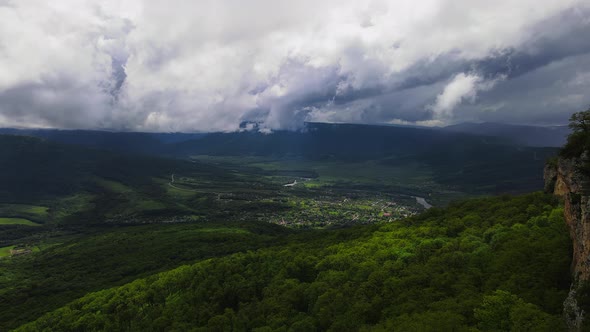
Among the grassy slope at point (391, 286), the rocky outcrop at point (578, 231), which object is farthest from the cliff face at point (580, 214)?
the grassy slope at point (391, 286)

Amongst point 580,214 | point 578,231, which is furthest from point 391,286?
point 580,214

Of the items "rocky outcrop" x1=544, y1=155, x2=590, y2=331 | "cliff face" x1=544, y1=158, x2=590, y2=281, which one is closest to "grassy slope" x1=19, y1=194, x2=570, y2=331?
"rocky outcrop" x1=544, y1=155, x2=590, y2=331

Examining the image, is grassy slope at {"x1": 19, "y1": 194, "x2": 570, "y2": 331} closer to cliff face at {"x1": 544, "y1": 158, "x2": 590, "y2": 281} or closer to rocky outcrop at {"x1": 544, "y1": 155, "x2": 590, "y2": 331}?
rocky outcrop at {"x1": 544, "y1": 155, "x2": 590, "y2": 331}

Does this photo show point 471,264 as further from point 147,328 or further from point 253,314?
point 147,328

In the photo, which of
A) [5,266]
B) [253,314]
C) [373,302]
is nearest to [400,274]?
[373,302]

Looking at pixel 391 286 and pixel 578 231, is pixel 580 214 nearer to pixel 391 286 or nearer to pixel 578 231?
pixel 578 231
